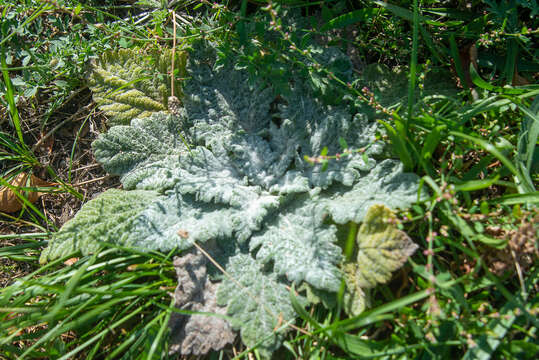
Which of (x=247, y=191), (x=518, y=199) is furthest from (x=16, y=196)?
(x=518, y=199)

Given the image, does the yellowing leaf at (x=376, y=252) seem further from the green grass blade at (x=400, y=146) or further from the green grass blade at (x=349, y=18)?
the green grass blade at (x=349, y=18)

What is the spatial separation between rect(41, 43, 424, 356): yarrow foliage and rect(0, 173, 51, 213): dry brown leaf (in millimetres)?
924

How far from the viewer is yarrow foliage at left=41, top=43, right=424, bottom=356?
1969mm

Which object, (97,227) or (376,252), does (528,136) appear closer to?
(376,252)

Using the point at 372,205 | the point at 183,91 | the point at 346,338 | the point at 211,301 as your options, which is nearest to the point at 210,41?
the point at 183,91

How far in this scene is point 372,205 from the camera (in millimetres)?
1848

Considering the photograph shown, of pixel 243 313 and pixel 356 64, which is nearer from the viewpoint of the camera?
pixel 243 313

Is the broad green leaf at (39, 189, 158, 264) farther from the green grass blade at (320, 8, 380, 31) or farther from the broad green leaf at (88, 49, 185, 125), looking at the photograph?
the green grass blade at (320, 8, 380, 31)

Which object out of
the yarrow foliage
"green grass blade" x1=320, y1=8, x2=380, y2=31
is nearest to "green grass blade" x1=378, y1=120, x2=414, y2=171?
the yarrow foliage

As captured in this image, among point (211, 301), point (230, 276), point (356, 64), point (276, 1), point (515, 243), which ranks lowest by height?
point (211, 301)

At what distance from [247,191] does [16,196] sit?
2.03 metres

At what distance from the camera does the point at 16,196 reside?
2854mm

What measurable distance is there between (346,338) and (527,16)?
244 cm

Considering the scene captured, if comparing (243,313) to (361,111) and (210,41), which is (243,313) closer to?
(361,111)
